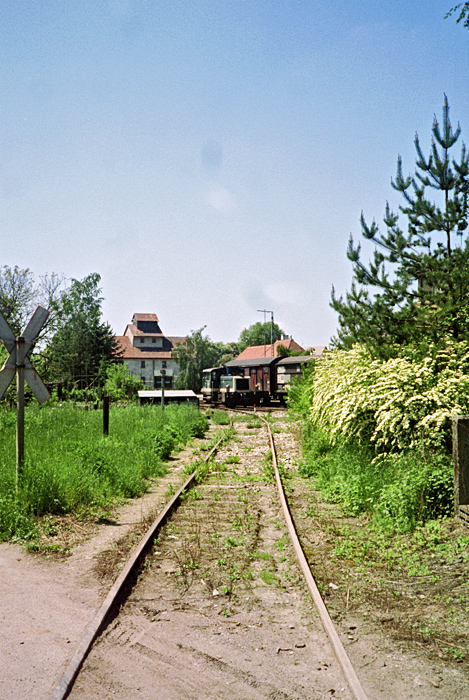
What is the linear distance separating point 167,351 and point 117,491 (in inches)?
3043

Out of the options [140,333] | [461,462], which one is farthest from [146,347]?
[461,462]

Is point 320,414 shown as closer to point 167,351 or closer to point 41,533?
point 41,533

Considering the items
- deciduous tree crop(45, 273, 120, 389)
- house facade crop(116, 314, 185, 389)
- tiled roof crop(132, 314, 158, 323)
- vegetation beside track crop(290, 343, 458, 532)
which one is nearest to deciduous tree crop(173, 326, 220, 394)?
house facade crop(116, 314, 185, 389)

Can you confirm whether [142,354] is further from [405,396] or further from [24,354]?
[405,396]

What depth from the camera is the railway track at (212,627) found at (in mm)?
3586

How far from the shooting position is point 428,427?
8539 millimetres

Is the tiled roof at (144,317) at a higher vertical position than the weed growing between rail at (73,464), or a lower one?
higher

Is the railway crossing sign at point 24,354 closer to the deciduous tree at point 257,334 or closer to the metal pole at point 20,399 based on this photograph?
the metal pole at point 20,399

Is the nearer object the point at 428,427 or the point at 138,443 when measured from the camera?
the point at 428,427

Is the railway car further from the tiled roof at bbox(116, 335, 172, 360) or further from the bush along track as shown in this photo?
the bush along track

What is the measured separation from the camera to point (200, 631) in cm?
443

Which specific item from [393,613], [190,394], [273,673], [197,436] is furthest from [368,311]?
[190,394]

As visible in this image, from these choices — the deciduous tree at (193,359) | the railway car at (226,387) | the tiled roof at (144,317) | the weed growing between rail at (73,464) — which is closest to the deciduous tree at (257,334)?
the tiled roof at (144,317)

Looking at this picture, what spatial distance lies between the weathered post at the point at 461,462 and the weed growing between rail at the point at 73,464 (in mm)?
5290
